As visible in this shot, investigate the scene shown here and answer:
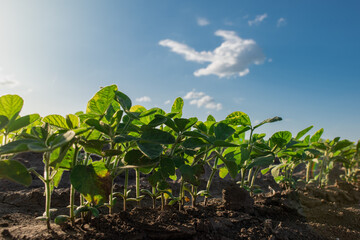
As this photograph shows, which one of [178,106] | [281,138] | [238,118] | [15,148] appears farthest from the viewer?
[281,138]

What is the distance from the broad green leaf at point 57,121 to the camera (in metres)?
1.47

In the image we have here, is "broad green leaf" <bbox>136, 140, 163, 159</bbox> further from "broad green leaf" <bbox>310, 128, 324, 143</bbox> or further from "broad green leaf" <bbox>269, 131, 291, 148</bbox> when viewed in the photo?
"broad green leaf" <bbox>310, 128, 324, 143</bbox>

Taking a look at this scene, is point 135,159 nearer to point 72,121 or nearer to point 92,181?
point 92,181

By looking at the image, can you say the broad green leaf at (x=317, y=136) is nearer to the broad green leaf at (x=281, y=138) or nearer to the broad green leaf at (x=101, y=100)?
the broad green leaf at (x=281, y=138)

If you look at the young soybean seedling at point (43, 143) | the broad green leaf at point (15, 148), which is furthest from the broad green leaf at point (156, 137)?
the broad green leaf at point (15, 148)

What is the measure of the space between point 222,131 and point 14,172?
106 cm

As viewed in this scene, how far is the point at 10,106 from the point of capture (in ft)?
4.54

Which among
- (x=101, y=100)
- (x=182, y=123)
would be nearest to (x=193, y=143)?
(x=182, y=123)

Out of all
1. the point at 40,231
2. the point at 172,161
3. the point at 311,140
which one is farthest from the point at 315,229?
the point at 40,231

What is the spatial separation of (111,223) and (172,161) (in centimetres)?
49

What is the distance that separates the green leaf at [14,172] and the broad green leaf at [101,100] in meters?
0.41

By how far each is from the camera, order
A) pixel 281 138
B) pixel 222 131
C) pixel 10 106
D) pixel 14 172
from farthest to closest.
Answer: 1. pixel 281 138
2. pixel 222 131
3. pixel 10 106
4. pixel 14 172

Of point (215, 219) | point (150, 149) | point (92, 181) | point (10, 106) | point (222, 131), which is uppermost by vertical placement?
point (10, 106)

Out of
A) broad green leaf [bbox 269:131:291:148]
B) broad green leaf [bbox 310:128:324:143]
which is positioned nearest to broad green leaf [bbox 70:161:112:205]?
broad green leaf [bbox 269:131:291:148]
